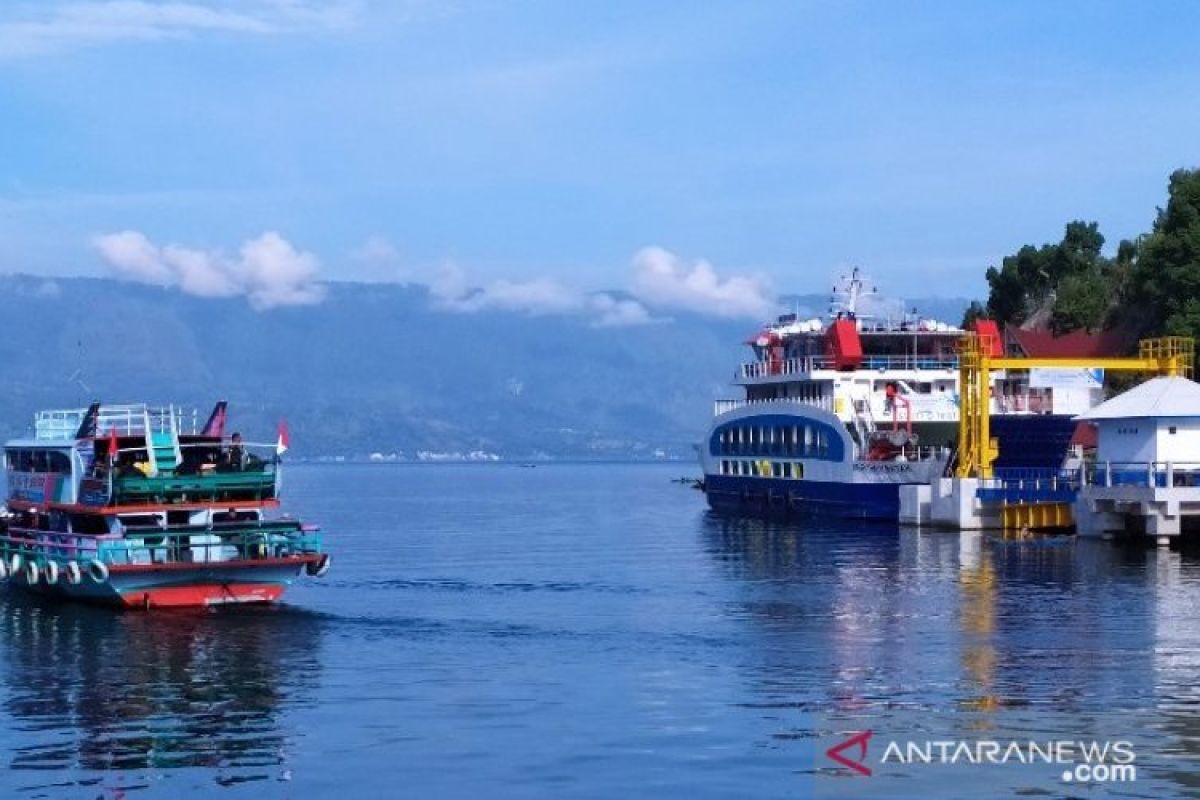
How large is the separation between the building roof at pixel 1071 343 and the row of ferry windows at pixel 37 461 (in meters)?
73.5

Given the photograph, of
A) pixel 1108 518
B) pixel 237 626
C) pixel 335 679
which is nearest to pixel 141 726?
pixel 335 679

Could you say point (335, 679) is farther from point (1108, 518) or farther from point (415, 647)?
point (1108, 518)

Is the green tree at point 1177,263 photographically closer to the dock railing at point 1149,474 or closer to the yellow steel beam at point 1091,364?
the yellow steel beam at point 1091,364

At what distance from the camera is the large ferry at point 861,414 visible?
8431 centimetres

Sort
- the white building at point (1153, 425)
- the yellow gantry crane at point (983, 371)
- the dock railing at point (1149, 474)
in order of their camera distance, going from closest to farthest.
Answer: the dock railing at point (1149, 474) < the white building at point (1153, 425) < the yellow gantry crane at point (983, 371)

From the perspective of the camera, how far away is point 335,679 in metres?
36.0

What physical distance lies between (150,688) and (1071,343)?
9364 centimetres

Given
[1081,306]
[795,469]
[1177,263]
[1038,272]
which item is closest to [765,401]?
[795,469]

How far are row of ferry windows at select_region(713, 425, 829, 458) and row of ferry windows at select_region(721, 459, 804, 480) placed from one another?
1.65ft

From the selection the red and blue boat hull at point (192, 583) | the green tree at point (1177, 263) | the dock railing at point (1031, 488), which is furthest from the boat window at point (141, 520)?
the green tree at point (1177, 263)

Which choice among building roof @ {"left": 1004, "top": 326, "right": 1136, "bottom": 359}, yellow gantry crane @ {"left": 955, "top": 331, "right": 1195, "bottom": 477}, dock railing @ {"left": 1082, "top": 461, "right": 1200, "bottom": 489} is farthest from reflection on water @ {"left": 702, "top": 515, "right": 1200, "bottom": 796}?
building roof @ {"left": 1004, "top": 326, "right": 1136, "bottom": 359}

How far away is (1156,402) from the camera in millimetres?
68812

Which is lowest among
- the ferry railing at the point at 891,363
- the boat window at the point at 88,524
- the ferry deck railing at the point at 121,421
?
the boat window at the point at 88,524

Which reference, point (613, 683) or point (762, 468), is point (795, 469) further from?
point (613, 683)
